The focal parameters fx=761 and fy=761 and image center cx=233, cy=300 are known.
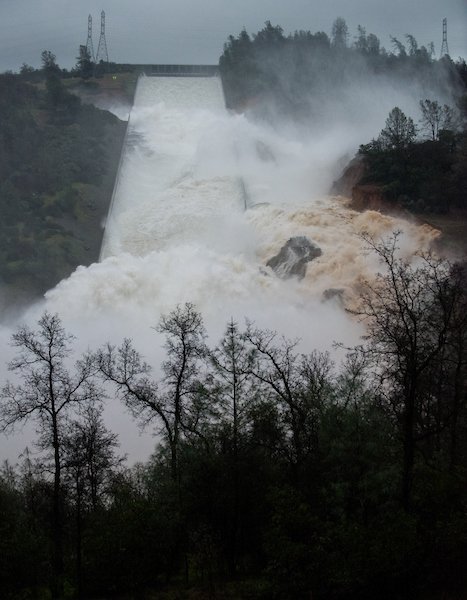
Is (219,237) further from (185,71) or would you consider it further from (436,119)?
(185,71)

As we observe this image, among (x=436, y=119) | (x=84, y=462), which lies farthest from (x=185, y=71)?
(x=84, y=462)

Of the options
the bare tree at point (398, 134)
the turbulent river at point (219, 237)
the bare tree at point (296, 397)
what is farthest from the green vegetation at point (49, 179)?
the bare tree at point (296, 397)

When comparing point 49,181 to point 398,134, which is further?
point 49,181

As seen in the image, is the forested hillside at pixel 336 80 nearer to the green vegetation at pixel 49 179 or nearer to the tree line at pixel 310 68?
the tree line at pixel 310 68

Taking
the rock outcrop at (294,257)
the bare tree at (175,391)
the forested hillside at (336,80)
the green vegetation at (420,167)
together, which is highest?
the forested hillside at (336,80)

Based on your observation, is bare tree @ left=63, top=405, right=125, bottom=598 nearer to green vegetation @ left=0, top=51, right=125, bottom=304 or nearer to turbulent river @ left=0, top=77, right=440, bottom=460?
turbulent river @ left=0, top=77, right=440, bottom=460

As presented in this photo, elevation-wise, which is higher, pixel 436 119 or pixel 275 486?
→ pixel 436 119
